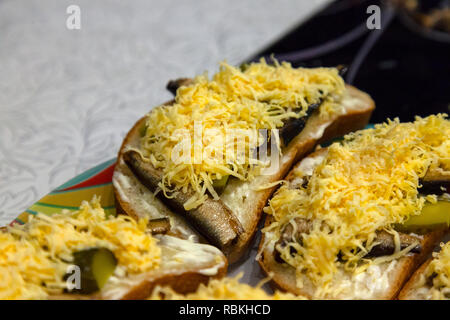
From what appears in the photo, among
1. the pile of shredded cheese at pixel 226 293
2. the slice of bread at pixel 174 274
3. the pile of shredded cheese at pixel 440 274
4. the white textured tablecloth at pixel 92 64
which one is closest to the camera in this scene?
the pile of shredded cheese at pixel 226 293

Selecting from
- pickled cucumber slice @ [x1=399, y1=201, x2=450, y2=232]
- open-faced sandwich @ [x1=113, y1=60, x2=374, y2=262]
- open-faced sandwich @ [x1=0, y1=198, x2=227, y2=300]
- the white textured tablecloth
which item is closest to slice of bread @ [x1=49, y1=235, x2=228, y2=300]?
open-faced sandwich @ [x1=0, y1=198, x2=227, y2=300]

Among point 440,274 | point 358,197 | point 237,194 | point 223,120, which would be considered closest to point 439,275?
point 440,274

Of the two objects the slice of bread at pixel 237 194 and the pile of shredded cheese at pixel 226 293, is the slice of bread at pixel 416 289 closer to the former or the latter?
the pile of shredded cheese at pixel 226 293

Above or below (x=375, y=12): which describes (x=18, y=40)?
below

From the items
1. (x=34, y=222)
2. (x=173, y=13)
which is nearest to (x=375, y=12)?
(x=173, y=13)

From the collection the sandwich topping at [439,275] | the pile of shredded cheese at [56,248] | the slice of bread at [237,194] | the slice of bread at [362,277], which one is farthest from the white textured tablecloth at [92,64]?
the sandwich topping at [439,275]

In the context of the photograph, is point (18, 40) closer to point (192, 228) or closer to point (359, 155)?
point (192, 228)

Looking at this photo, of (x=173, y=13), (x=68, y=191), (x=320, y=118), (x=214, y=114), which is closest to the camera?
(x=214, y=114)
